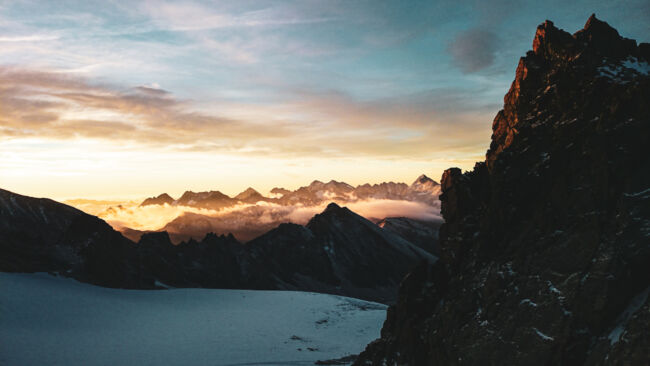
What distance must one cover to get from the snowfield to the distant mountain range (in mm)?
14064

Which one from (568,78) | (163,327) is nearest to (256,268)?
(163,327)

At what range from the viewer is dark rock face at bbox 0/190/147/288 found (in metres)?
64.8

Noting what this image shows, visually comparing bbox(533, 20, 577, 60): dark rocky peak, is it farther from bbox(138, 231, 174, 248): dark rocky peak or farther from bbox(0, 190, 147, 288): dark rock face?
bbox(138, 231, 174, 248): dark rocky peak

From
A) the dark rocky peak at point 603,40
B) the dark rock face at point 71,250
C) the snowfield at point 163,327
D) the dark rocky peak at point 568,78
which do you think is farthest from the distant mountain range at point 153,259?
the dark rocky peak at point 603,40

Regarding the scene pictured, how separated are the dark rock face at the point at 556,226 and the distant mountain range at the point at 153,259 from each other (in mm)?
62157

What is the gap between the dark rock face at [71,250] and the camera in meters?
64.8

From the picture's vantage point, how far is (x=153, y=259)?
351 feet

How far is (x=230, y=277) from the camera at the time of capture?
468ft

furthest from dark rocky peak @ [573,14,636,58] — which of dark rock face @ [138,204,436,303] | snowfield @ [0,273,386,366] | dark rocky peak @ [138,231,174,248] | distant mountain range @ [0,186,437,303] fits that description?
dark rocky peak @ [138,231,174,248]

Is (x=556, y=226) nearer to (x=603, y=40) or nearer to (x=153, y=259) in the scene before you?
(x=603, y=40)

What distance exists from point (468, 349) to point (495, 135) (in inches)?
465

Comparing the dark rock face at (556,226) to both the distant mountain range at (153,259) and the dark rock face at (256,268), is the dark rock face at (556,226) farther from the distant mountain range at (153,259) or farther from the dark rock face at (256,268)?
the dark rock face at (256,268)

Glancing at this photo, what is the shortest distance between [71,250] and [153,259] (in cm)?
3444

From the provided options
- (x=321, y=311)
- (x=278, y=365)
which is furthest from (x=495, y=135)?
(x=321, y=311)
